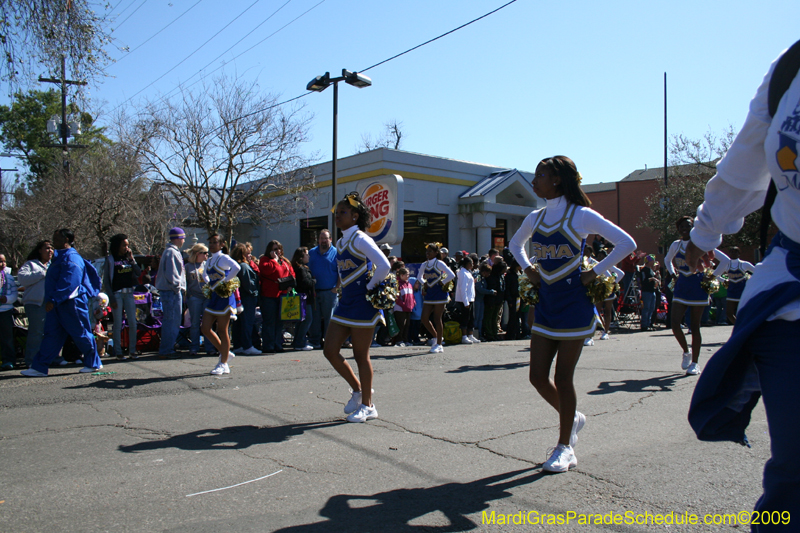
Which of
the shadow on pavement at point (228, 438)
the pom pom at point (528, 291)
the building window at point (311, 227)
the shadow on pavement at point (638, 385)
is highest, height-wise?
the building window at point (311, 227)

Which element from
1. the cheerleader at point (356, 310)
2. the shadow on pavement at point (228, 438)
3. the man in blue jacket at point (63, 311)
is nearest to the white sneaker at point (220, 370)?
the man in blue jacket at point (63, 311)

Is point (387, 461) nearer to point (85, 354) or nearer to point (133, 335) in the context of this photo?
point (85, 354)

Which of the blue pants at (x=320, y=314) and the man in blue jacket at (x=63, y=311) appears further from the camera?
the blue pants at (x=320, y=314)

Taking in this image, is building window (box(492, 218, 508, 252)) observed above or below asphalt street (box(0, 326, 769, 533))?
above

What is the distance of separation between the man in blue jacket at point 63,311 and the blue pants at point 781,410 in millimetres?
8313

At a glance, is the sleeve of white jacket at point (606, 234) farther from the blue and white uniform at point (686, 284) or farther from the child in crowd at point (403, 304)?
the child in crowd at point (403, 304)

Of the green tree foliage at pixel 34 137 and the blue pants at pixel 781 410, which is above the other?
the green tree foliage at pixel 34 137

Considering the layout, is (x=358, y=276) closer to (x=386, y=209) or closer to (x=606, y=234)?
(x=606, y=234)

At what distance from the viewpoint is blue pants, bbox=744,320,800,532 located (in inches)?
70.8

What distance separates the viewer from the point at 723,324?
18812mm

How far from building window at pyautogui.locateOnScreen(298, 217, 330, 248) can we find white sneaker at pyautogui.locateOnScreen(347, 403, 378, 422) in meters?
20.1

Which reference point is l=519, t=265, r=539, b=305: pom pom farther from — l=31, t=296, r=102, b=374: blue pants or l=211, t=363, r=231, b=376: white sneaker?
l=31, t=296, r=102, b=374: blue pants

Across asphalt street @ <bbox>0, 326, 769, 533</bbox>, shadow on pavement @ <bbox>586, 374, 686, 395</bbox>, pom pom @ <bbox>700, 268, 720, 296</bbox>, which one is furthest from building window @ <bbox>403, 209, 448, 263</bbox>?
asphalt street @ <bbox>0, 326, 769, 533</bbox>

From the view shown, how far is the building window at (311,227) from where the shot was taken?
2594 cm
